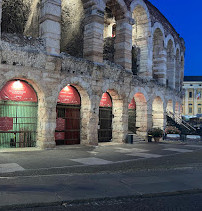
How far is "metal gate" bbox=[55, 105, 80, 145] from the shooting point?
14.8m

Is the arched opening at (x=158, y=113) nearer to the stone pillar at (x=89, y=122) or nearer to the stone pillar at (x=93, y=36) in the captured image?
the stone pillar at (x=89, y=122)

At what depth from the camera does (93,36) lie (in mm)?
15031

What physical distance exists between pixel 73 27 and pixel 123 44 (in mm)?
3545

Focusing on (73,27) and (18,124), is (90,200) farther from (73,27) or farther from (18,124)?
(73,27)

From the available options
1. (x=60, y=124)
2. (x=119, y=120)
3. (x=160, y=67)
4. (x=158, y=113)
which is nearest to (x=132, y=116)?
(x=119, y=120)

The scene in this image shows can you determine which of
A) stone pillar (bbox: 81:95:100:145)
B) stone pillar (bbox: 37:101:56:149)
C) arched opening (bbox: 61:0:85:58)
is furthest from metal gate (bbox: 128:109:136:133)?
stone pillar (bbox: 37:101:56:149)

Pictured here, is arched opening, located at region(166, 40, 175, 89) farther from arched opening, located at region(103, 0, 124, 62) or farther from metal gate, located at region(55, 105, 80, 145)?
metal gate, located at region(55, 105, 80, 145)

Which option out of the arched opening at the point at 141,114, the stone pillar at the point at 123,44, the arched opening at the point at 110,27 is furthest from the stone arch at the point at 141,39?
the stone pillar at the point at 123,44

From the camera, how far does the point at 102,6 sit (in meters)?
15.6

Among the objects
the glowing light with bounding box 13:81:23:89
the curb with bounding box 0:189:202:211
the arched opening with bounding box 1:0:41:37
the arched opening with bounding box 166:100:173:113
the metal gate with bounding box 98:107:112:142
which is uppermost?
the arched opening with bounding box 1:0:41:37

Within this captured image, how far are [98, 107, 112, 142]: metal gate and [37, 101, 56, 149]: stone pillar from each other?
5.00 meters

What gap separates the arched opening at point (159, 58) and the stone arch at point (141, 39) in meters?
2.59

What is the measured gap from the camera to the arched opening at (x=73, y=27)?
A: 16.0 metres

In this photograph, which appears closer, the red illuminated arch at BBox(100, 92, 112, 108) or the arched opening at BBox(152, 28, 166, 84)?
the red illuminated arch at BBox(100, 92, 112, 108)
